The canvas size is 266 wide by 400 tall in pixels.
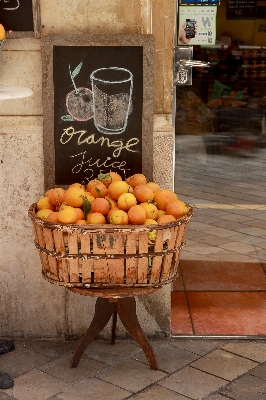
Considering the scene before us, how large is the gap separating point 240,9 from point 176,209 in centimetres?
709

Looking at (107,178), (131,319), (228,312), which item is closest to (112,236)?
(107,178)

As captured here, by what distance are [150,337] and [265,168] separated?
14.9 ft

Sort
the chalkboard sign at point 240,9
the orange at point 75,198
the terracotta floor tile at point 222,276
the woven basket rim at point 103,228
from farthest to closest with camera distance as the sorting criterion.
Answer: the chalkboard sign at point 240,9
the terracotta floor tile at point 222,276
the orange at point 75,198
the woven basket rim at point 103,228

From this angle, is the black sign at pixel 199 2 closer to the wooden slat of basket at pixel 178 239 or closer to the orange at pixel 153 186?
the orange at pixel 153 186

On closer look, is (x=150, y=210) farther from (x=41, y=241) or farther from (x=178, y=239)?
(x=41, y=241)

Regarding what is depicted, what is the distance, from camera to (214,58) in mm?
9578

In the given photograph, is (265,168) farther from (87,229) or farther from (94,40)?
(87,229)

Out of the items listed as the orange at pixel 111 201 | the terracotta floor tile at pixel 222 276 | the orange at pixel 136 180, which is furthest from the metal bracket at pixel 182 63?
the terracotta floor tile at pixel 222 276

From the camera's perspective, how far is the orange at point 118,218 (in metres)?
3.33

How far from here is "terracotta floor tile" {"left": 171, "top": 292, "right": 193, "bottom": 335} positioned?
14.0 ft

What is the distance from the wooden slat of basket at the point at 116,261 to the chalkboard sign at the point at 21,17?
131 centimetres

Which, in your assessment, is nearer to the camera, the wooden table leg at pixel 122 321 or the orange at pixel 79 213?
the orange at pixel 79 213

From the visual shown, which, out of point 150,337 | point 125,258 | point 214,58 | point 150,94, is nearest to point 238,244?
point 150,337

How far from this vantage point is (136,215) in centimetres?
334
